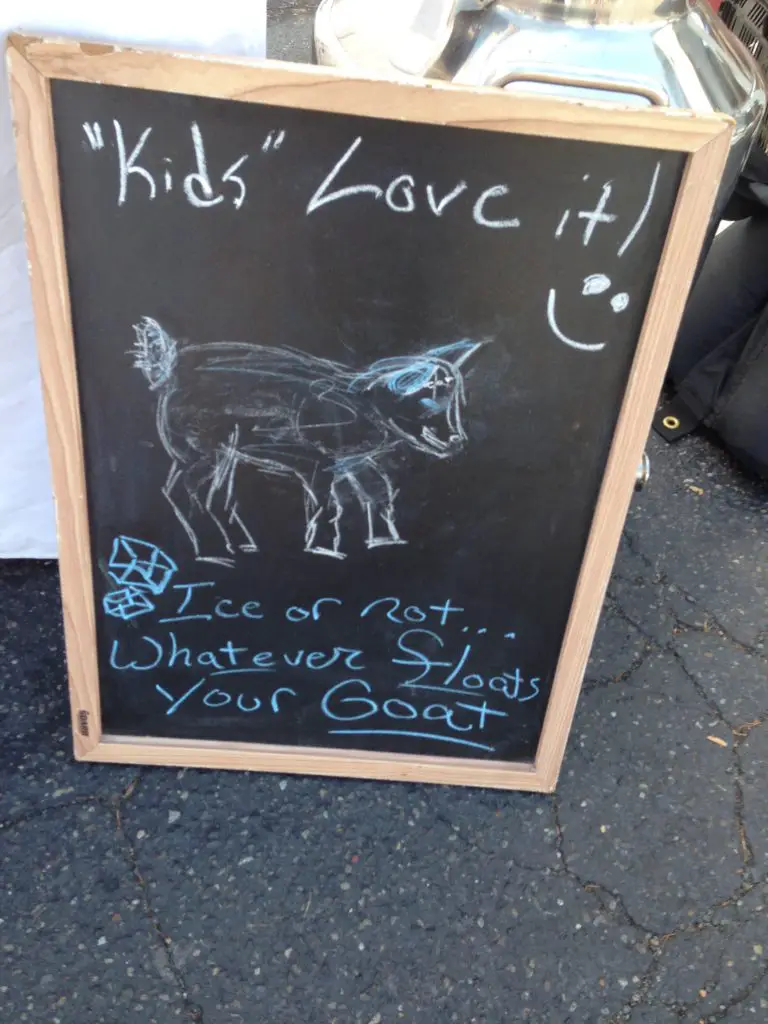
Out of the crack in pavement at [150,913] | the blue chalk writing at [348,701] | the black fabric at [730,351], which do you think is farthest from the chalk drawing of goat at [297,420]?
the black fabric at [730,351]

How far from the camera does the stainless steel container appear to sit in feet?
3.48

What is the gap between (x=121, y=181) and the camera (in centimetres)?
89

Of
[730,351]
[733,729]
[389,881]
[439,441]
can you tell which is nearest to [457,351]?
[439,441]

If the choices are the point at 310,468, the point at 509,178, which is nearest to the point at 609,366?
the point at 509,178

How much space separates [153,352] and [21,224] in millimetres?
376

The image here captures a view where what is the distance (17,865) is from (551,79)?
3.91 ft

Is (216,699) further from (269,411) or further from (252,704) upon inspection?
(269,411)

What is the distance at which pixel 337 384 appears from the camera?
3.32 ft

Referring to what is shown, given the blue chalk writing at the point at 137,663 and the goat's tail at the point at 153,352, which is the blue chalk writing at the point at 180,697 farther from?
the goat's tail at the point at 153,352

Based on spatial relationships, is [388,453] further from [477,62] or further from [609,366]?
[477,62]

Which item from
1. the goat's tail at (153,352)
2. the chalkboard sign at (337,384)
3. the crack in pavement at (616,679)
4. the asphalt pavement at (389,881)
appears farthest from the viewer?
the crack in pavement at (616,679)

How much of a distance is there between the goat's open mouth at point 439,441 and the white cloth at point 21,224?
475 mm

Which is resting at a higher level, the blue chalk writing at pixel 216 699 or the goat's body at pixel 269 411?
the goat's body at pixel 269 411

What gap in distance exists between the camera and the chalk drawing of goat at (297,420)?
1.00m
